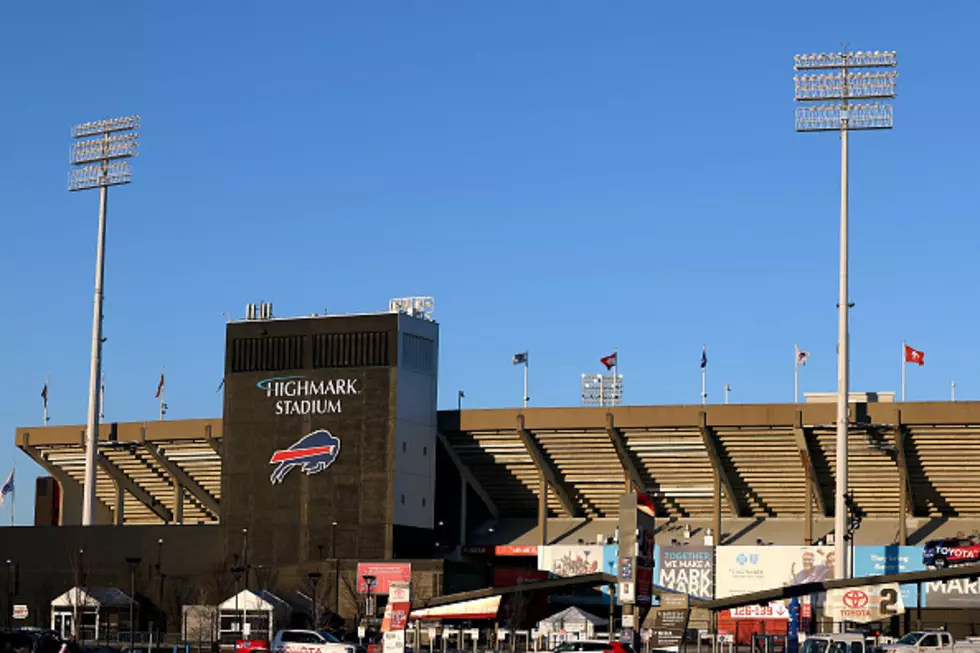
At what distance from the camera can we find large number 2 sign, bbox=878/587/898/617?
65.1 meters

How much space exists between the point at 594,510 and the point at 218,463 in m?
24.6

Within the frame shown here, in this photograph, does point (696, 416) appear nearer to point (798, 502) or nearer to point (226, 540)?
point (798, 502)

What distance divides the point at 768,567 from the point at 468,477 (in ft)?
68.8

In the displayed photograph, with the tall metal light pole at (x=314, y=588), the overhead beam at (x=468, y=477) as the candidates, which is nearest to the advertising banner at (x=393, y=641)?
the tall metal light pole at (x=314, y=588)

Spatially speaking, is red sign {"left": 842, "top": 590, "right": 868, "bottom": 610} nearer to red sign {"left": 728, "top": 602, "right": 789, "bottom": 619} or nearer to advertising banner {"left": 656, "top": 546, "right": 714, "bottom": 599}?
red sign {"left": 728, "top": 602, "right": 789, "bottom": 619}

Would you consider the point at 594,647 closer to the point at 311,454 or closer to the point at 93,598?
the point at 311,454

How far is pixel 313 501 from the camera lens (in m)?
101

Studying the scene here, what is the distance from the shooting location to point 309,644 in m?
68.0

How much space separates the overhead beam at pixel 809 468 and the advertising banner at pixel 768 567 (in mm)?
3515

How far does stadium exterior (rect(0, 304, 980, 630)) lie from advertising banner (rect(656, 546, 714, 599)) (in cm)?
83

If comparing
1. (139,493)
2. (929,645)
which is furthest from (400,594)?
(139,493)

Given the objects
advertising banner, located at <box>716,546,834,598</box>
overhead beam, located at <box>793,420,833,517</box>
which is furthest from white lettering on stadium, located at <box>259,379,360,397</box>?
overhead beam, located at <box>793,420,833,517</box>

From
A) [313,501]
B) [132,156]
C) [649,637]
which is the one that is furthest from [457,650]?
[132,156]

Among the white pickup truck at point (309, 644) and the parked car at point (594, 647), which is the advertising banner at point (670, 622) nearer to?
the parked car at point (594, 647)
